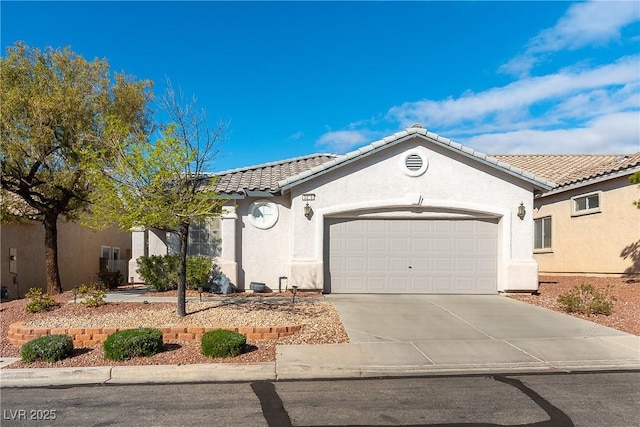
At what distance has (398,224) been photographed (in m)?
14.0

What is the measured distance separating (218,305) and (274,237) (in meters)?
3.56

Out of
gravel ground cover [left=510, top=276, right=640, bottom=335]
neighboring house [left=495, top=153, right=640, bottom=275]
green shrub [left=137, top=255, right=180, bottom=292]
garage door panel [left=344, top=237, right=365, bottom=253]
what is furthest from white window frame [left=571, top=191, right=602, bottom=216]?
green shrub [left=137, top=255, right=180, bottom=292]

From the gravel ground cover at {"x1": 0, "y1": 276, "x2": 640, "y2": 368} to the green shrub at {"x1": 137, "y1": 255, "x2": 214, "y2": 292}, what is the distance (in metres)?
Result: 0.60

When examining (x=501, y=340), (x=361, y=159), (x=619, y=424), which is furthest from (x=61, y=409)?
(x=361, y=159)

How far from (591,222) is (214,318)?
13.5 meters

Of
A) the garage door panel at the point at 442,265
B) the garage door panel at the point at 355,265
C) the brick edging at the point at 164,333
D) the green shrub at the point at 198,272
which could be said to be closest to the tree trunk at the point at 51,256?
the green shrub at the point at 198,272

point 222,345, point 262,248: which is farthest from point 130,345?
point 262,248

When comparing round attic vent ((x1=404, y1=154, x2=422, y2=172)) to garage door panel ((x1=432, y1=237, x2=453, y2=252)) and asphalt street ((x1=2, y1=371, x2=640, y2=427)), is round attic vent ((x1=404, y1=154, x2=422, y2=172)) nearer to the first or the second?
garage door panel ((x1=432, y1=237, x2=453, y2=252))

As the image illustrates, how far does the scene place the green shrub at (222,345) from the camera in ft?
24.6

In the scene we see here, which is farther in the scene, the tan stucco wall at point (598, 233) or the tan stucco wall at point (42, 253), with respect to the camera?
the tan stucco wall at point (42, 253)

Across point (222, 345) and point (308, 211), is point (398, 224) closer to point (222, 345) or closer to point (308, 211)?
point (308, 211)

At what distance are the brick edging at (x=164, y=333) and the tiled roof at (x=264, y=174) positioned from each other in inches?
218

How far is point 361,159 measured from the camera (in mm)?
13867

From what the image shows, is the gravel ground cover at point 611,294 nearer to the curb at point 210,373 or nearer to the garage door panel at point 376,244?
the curb at point 210,373
